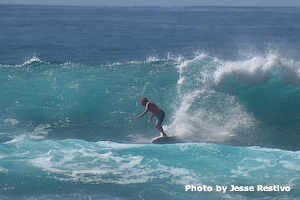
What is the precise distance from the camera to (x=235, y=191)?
7.60 meters

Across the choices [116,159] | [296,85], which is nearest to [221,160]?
[116,159]

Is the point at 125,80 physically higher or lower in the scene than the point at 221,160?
higher

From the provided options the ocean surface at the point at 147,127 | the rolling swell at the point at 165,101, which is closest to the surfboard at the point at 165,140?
the ocean surface at the point at 147,127

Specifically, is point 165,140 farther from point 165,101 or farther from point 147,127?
point 165,101

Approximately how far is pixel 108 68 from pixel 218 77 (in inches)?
230

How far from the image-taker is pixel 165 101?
14.2 m

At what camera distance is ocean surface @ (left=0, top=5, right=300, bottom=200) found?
7895 millimetres

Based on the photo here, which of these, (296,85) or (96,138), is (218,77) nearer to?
(296,85)

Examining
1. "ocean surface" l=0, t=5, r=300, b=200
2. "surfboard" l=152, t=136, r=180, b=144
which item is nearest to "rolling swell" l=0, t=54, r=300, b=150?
"ocean surface" l=0, t=5, r=300, b=200

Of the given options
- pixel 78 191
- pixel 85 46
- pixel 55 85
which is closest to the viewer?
pixel 78 191

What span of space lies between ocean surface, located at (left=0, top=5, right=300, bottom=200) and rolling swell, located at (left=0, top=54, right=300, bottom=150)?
40 mm

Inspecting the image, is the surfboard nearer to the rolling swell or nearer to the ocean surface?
the ocean surface

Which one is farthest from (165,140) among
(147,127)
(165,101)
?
(165,101)

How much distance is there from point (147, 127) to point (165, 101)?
1.99m
